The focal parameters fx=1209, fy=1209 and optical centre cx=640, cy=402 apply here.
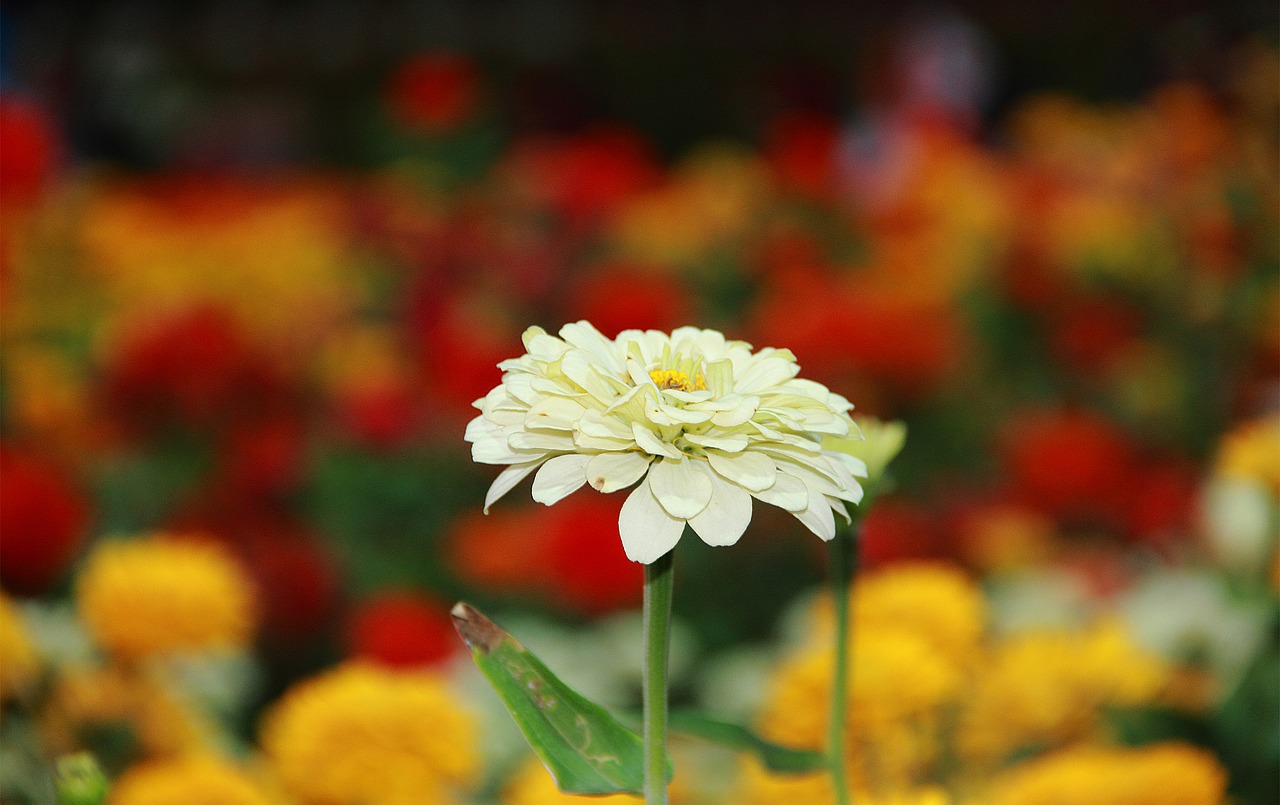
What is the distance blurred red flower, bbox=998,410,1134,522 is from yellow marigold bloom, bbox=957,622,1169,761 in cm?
43

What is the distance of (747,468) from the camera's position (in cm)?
27

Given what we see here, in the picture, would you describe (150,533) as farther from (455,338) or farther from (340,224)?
(340,224)

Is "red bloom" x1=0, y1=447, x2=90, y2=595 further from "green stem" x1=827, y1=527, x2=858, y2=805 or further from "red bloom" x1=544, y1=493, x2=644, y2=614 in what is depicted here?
"green stem" x1=827, y1=527, x2=858, y2=805

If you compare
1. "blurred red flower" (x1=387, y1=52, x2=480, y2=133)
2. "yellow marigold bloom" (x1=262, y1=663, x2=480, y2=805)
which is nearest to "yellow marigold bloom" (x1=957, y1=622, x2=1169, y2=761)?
"yellow marigold bloom" (x1=262, y1=663, x2=480, y2=805)

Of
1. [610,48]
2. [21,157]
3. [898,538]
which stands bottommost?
[898,538]

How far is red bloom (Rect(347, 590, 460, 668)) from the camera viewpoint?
0.69 metres

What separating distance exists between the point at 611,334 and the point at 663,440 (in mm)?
717

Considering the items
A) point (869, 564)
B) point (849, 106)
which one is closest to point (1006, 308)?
point (869, 564)

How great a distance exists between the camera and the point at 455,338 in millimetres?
969

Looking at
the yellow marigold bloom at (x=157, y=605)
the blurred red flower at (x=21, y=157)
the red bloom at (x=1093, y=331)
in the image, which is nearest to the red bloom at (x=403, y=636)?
the yellow marigold bloom at (x=157, y=605)

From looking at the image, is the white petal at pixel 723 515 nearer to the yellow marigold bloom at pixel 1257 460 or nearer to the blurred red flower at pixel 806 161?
the yellow marigold bloom at pixel 1257 460

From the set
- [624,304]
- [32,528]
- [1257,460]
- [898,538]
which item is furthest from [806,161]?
[32,528]

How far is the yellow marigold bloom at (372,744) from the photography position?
0.45 m

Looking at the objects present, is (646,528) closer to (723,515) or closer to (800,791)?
(723,515)
